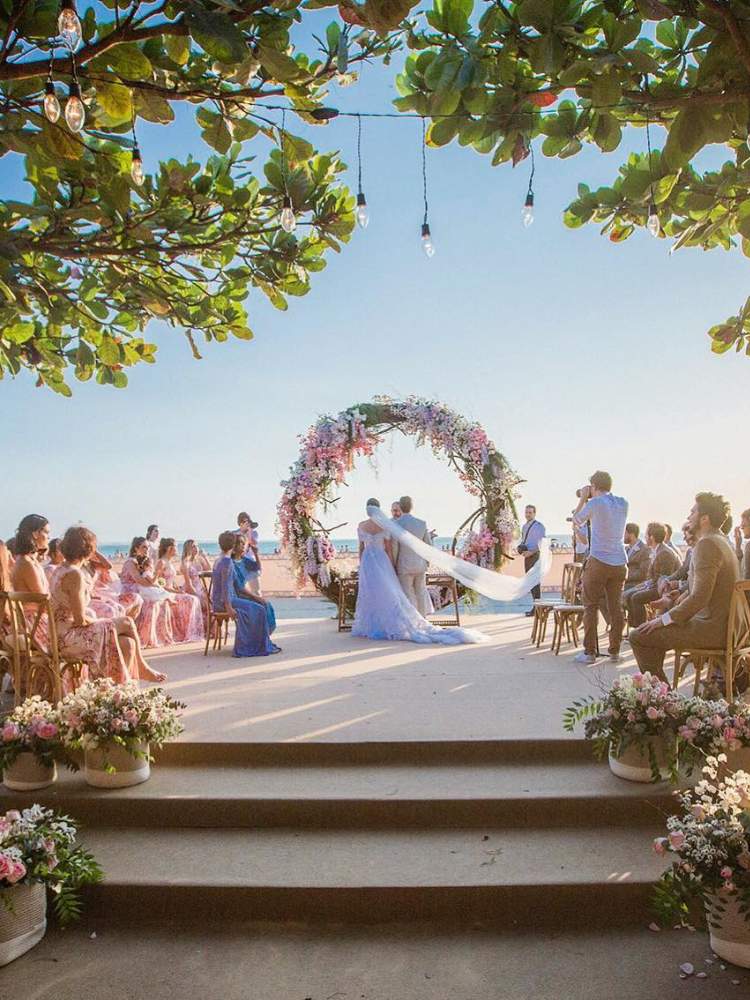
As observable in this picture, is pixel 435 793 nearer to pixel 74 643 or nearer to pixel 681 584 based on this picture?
pixel 74 643

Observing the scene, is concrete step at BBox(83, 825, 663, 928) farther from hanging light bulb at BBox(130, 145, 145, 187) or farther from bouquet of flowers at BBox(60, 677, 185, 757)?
hanging light bulb at BBox(130, 145, 145, 187)

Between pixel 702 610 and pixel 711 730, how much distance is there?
4.95 feet

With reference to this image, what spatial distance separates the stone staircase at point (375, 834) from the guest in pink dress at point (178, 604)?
240 inches

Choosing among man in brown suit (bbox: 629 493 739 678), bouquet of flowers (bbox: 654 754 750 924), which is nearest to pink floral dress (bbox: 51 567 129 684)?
man in brown suit (bbox: 629 493 739 678)

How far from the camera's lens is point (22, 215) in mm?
3578

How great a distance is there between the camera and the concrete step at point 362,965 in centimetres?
251

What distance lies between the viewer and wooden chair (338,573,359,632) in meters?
10.4

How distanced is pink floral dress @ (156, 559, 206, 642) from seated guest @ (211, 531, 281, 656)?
1.66 m

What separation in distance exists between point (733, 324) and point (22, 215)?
13.5ft

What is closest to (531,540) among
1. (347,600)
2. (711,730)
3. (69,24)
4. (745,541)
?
(347,600)

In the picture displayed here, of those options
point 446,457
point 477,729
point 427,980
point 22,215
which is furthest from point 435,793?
point 446,457

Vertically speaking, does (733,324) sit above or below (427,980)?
above

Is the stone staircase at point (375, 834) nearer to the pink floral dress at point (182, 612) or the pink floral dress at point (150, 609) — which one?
the pink floral dress at point (150, 609)

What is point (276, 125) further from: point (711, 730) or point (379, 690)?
point (379, 690)
